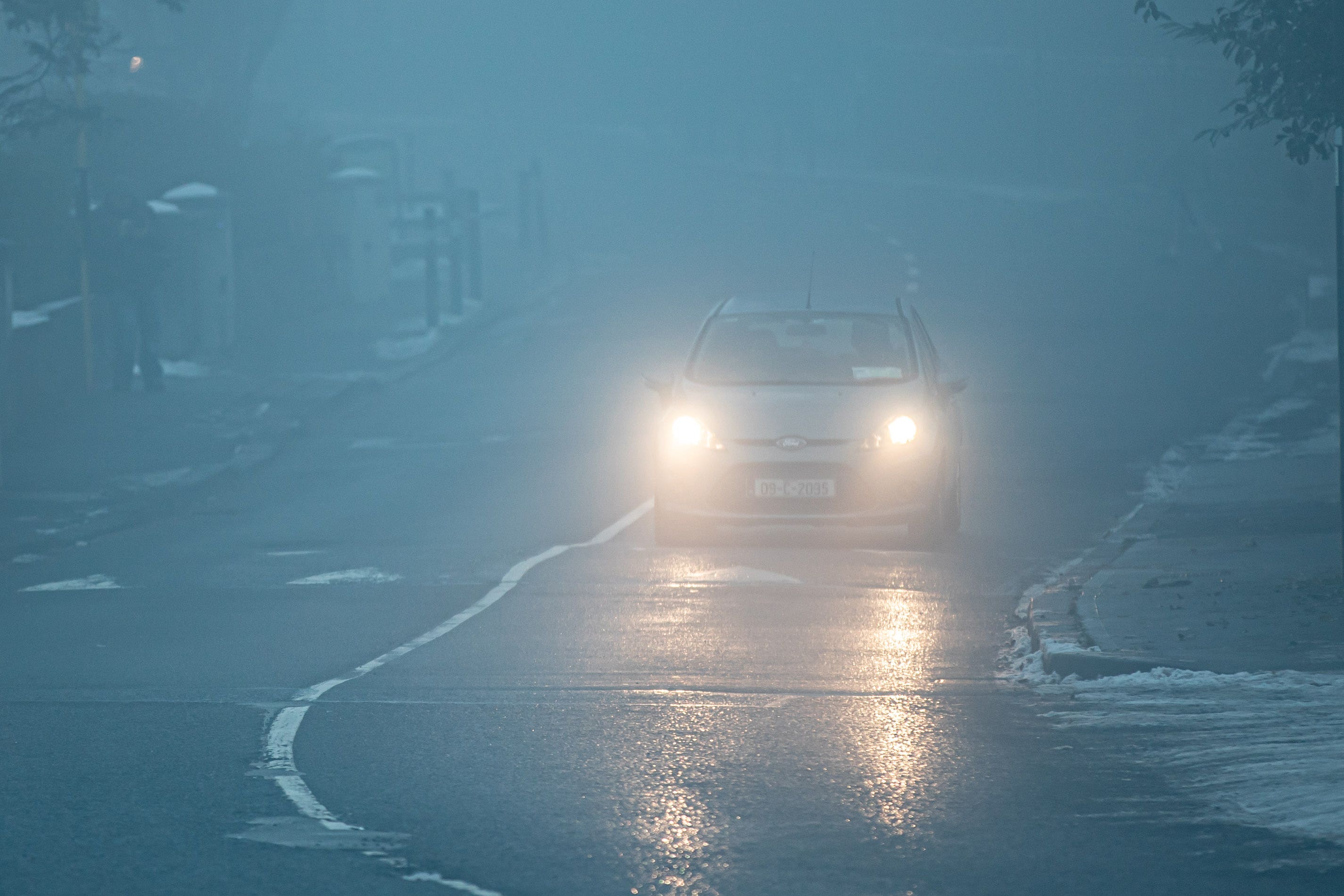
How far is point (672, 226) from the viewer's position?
47.6 meters

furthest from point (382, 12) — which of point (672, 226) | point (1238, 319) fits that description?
point (1238, 319)

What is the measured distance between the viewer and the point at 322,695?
30.9 feet

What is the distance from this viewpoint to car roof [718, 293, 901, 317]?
1470cm

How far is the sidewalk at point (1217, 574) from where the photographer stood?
9719mm

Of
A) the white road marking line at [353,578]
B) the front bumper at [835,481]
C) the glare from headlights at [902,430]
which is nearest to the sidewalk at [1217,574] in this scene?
the front bumper at [835,481]

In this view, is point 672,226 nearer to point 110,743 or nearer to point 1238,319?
point 1238,319

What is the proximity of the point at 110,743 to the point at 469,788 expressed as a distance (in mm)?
1747

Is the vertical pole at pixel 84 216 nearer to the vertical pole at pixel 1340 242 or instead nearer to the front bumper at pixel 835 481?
the front bumper at pixel 835 481

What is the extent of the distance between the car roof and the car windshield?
43 mm

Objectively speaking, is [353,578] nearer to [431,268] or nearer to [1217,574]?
[1217,574]

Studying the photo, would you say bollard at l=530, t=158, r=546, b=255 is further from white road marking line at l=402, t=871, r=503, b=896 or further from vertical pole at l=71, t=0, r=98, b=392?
white road marking line at l=402, t=871, r=503, b=896

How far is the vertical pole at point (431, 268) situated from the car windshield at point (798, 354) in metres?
15.7

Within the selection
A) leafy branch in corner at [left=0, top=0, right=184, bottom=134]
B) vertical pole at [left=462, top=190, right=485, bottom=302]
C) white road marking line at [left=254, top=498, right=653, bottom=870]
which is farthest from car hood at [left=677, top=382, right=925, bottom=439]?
vertical pole at [left=462, top=190, right=485, bottom=302]

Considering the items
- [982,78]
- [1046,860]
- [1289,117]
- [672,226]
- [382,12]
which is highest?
[382,12]
